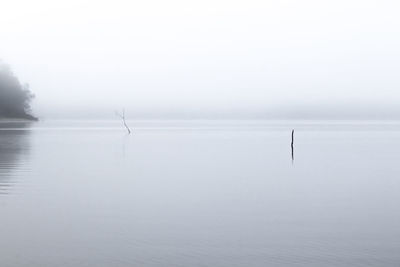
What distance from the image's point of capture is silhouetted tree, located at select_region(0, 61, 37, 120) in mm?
157000

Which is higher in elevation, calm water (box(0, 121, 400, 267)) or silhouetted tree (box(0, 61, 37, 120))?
silhouetted tree (box(0, 61, 37, 120))

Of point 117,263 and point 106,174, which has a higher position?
point 106,174

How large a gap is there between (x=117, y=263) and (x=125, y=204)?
9876mm

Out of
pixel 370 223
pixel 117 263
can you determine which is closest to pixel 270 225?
pixel 370 223

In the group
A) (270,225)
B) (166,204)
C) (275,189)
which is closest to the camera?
(270,225)

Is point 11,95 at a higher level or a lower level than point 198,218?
higher

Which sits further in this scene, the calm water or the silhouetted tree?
the silhouetted tree

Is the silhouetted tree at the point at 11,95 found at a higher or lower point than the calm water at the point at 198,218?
higher

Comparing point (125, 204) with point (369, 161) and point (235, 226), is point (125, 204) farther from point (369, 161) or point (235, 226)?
point (369, 161)

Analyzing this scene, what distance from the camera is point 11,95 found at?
158 m

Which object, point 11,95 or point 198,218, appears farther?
point 11,95

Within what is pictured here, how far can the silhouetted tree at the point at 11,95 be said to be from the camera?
157m

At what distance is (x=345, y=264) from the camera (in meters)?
13.3

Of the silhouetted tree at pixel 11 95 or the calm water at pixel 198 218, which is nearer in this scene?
the calm water at pixel 198 218
